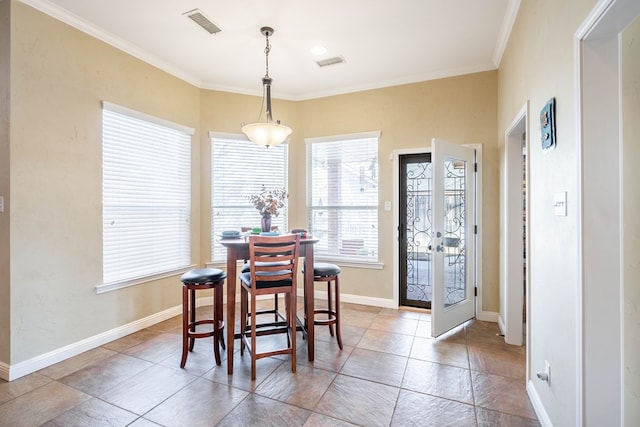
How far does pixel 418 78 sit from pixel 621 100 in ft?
9.31

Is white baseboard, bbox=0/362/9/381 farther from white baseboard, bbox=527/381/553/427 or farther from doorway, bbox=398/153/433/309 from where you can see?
doorway, bbox=398/153/433/309

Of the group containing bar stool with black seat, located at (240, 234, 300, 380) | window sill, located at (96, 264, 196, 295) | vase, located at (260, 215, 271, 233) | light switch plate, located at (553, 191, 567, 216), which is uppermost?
light switch plate, located at (553, 191, 567, 216)

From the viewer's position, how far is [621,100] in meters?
1.34

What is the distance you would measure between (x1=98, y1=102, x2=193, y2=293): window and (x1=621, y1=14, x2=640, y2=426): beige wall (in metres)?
3.81

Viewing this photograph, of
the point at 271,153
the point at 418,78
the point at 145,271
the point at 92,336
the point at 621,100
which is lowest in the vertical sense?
the point at 92,336

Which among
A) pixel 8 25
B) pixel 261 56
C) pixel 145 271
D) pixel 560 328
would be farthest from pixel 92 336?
pixel 560 328

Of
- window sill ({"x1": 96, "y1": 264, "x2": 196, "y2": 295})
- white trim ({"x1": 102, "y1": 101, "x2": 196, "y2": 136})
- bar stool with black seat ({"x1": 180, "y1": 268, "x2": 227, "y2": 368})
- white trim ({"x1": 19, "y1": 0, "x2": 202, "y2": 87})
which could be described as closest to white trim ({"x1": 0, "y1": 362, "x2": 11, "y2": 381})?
window sill ({"x1": 96, "y1": 264, "x2": 196, "y2": 295})

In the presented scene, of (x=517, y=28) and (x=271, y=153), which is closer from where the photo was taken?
(x=517, y=28)

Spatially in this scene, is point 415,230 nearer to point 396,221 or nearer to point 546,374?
point 396,221

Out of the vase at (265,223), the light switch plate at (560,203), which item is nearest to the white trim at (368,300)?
the vase at (265,223)

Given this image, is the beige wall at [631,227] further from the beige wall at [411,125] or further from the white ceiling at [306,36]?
the beige wall at [411,125]

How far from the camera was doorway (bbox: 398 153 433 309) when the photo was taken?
398cm

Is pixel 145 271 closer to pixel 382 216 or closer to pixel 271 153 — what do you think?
pixel 271 153

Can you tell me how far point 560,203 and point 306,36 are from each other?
263 cm
